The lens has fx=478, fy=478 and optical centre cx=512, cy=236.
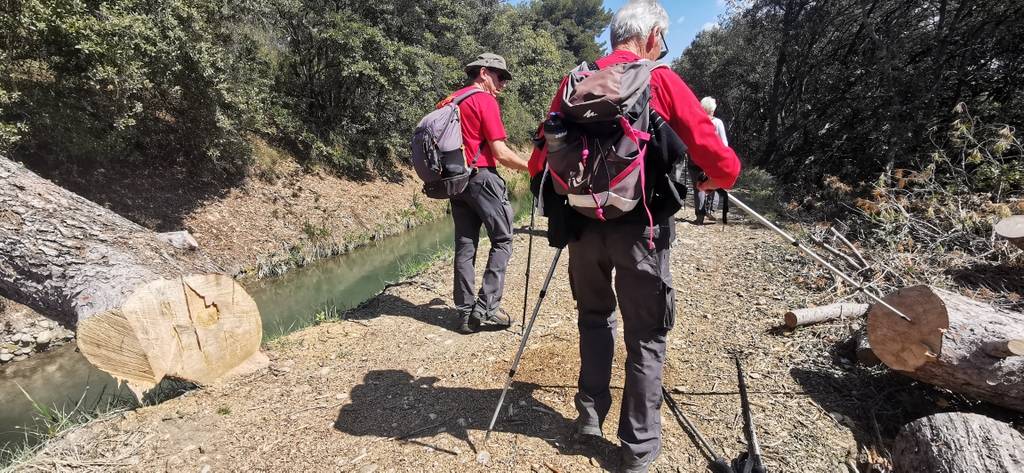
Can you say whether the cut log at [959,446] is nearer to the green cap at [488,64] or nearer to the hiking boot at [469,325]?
the hiking boot at [469,325]

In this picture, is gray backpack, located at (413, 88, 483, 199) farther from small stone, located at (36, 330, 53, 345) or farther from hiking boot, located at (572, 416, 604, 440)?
small stone, located at (36, 330, 53, 345)

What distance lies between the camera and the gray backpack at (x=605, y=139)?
1929 millimetres

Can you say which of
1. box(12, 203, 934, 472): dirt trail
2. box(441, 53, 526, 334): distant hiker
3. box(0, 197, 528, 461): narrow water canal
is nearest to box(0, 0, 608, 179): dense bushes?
box(0, 197, 528, 461): narrow water canal

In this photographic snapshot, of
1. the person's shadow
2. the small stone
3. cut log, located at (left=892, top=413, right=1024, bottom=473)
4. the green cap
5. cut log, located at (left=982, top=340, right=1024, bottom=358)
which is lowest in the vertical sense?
the small stone

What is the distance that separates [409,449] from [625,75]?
2.17m

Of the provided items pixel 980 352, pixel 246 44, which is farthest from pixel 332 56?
pixel 980 352

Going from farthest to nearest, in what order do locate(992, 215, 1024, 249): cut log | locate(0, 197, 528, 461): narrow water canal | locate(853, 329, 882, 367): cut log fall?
locate(0, 197, 528, 461): narrow water canal
locate(992, 215, 1024, 249): cut log
locate(853, 329, 882, 367): cut log

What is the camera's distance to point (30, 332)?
5801 millimetres

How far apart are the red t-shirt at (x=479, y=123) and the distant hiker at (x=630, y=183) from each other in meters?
1.31

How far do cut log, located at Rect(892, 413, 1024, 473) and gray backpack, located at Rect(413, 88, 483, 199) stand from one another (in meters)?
2.97

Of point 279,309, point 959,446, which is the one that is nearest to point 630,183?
point 959,446

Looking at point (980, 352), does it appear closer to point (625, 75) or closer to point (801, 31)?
point (625, 75)

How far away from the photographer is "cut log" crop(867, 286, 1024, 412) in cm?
246

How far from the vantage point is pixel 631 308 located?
2197 millimetres
